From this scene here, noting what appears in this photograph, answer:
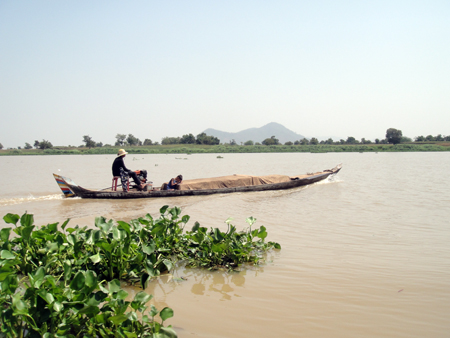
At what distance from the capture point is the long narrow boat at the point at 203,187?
9625 millimetres

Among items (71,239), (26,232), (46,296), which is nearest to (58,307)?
(46,296)

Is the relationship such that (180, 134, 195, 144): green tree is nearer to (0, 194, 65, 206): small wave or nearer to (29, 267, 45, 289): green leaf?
(0, 194, 65, 206): small wave

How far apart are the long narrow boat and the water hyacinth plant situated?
18.8ft

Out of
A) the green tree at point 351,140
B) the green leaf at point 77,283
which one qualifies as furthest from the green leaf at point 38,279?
the green tree at point 351,140

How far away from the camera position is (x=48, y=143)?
204 feet

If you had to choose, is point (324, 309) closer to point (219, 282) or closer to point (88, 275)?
point (219, 282)

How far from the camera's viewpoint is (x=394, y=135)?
213ft

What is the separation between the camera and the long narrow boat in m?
9.62

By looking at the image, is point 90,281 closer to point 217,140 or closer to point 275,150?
point 275,150

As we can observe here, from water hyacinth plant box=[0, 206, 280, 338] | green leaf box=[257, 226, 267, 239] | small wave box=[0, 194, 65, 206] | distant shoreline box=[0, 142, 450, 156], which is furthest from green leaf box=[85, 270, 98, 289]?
distant shoreline box=[0, 142, 450, 156]

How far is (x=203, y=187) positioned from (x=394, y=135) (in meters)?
64.9

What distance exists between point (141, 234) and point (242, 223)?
3.10 m

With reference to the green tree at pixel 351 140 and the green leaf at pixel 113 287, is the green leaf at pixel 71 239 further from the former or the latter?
the green tree at pixel 351 140

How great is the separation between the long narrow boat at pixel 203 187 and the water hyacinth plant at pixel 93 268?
18.8 feet
